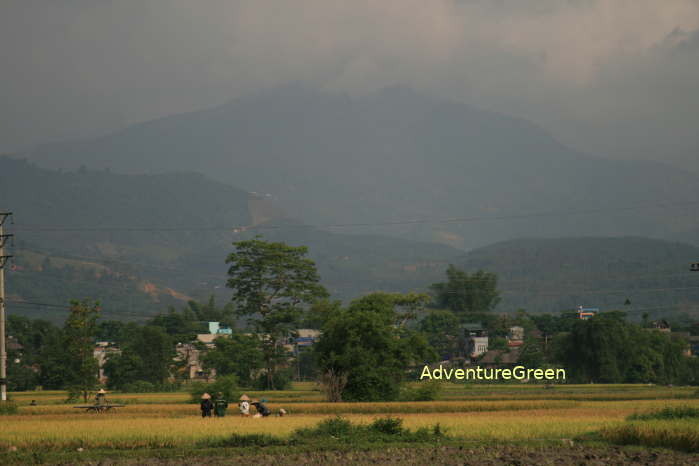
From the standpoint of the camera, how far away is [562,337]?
427 feet

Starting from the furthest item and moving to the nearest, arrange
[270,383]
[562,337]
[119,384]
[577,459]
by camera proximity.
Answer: [562,337] → [119,384] → [270,383] → [577,459]

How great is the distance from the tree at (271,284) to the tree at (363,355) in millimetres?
33623

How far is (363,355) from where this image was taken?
74875 mm

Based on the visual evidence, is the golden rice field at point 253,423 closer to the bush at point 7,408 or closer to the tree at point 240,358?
the bush at point 7,408

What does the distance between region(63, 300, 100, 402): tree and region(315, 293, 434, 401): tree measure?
62.0ft

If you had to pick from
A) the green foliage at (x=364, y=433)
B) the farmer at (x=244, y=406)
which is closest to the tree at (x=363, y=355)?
the farmer at (x=244, y=406)

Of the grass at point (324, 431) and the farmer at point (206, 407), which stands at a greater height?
the farmer at point (206, 407)

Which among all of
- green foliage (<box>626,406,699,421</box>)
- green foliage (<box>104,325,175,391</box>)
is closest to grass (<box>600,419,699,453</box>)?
green foliage (<box>626,406,699,421</box>)

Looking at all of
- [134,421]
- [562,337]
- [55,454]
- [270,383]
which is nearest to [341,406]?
[134,421]

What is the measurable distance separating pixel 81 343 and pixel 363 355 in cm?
2411

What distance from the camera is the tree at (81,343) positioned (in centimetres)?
7638

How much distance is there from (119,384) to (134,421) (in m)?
66.6

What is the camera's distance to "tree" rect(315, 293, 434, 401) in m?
74.2

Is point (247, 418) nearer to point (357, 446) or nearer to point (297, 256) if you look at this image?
point (357, 446)
